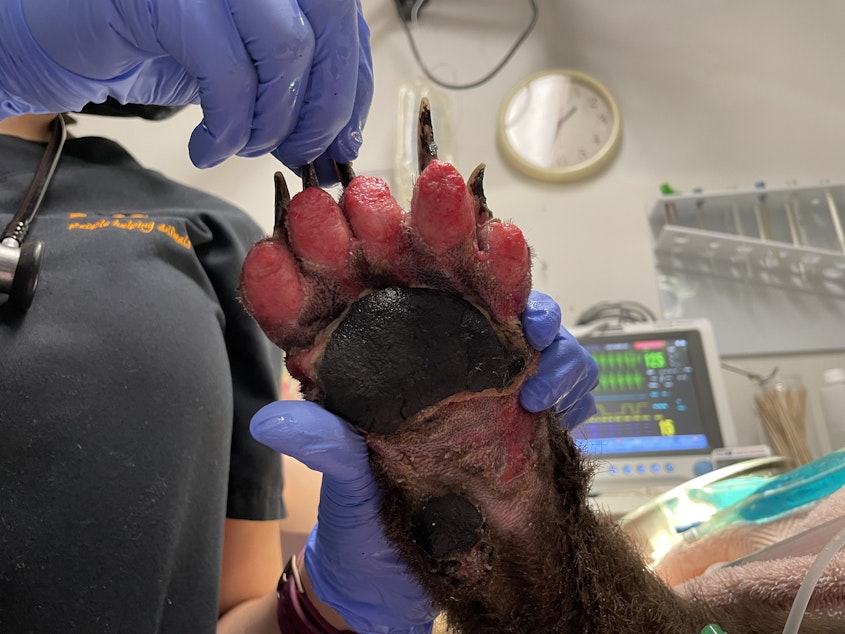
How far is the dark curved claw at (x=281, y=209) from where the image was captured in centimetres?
39

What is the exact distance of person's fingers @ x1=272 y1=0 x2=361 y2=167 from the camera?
475 millimetres

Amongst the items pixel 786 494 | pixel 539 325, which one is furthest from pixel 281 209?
pixel 786 494

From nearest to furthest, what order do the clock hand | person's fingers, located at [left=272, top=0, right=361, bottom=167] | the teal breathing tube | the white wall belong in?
person's fingers, located at [left=272, top=0, right=361, bottom=167] → the teal breathing tube → the white wall → the clock hand

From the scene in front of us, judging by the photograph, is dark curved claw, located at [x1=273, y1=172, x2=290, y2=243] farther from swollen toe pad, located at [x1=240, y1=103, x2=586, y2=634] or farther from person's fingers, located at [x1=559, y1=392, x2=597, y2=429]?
person's fingers, located at [x1=559, y1=392, x2=597, y2=429]

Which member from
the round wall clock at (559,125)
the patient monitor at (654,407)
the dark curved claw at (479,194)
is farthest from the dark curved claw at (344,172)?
the round wall clock at (559,125)

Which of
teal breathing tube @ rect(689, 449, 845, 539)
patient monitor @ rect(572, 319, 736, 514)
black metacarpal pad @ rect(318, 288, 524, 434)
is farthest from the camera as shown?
patient monitor @ rect(572, 319, 736, 514)

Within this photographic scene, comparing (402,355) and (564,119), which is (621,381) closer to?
(564,119)

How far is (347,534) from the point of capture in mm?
531

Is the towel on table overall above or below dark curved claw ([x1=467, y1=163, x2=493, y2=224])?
below

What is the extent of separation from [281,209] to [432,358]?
0.46 ft

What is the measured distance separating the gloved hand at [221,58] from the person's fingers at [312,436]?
206 mm

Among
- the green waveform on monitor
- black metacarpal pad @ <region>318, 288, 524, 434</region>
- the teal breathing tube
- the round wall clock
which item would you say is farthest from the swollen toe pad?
the round wall clock

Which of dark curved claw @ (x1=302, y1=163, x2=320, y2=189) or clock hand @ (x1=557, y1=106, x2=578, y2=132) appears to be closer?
dark curved claw @ (x1=302, y1=163, x2=320, y2=189)

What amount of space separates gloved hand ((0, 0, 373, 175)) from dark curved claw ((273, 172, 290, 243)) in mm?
97
